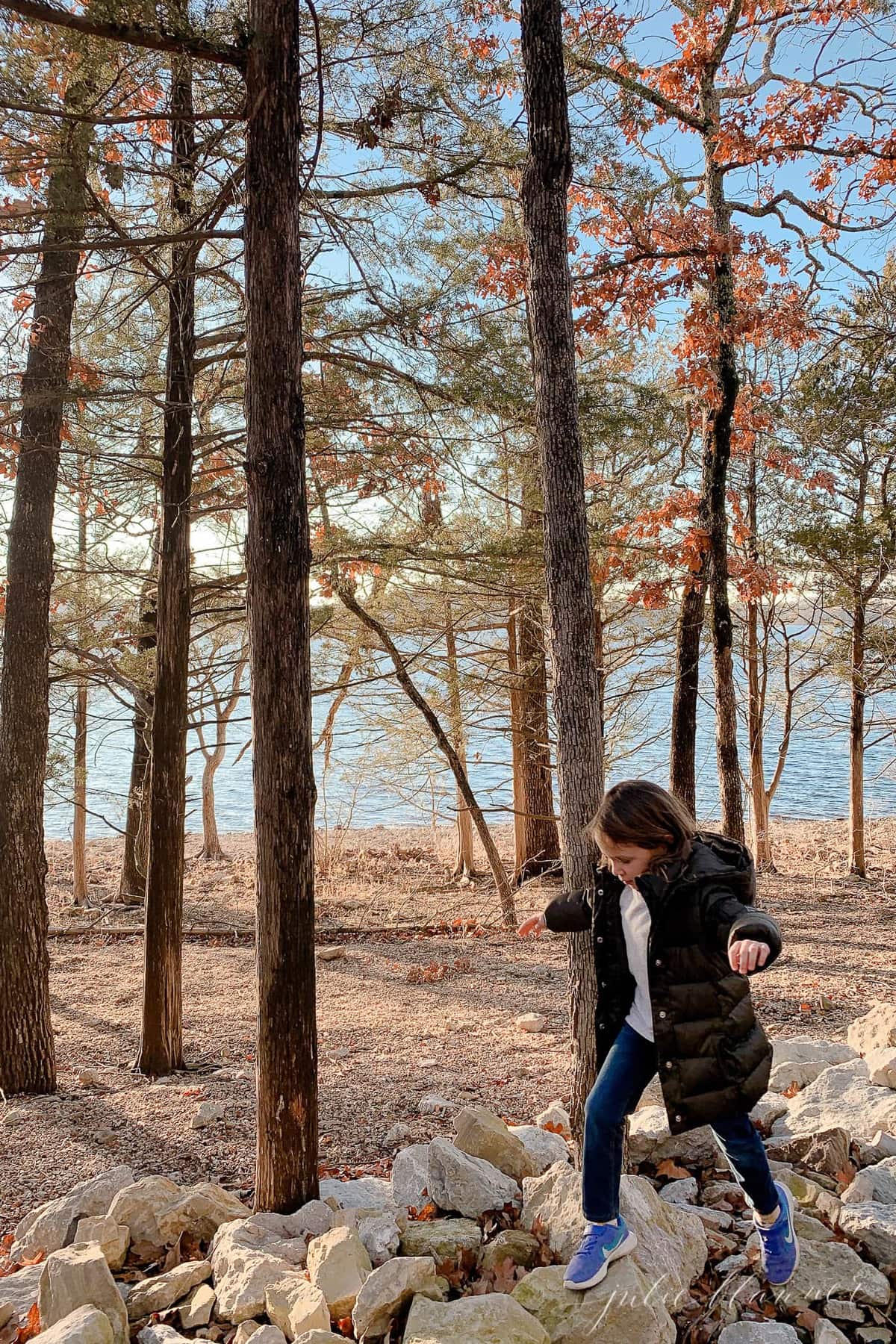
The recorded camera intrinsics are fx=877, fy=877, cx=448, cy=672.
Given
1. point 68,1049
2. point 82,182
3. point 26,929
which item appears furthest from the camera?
point 68,1049

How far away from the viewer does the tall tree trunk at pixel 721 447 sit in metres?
7.40

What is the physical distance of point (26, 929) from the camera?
17.0 feet

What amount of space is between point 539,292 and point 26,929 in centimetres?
448

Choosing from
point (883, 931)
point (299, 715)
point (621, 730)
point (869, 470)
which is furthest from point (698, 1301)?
point (869, 470)

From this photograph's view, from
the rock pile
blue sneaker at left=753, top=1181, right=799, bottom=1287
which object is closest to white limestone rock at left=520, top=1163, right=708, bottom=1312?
the rock pile

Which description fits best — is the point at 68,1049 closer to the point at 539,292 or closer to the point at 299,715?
the point at 299,715

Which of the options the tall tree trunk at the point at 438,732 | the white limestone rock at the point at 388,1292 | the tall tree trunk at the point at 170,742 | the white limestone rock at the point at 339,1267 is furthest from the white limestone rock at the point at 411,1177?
the tall tree trunk at the point at 438,732

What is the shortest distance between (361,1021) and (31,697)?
3.01 metres

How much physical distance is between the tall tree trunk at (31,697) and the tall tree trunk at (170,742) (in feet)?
1.96

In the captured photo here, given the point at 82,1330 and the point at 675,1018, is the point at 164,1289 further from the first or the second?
the point at 675,1018

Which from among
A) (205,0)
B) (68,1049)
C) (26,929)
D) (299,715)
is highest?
(205,0)

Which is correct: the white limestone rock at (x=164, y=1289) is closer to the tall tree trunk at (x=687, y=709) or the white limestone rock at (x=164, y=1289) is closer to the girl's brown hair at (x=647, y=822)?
the girl's brown hair at (x=647, y=822)

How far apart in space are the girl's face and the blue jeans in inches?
18.8

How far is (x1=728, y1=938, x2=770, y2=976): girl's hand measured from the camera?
7.07 feet
